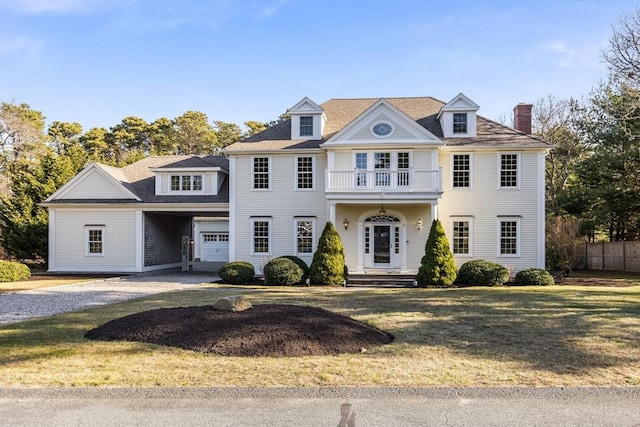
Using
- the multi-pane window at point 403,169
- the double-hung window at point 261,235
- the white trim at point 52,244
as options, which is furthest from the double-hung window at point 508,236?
the white trim at point 52,244

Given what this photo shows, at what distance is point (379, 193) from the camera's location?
2053cm

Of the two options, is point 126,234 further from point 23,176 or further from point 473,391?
point 473,391

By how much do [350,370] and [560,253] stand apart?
20789 mm

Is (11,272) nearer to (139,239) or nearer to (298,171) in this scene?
(139,239)

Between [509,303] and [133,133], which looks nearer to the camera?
[509,303]

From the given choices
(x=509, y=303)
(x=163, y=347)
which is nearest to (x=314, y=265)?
(x=509, y=303)

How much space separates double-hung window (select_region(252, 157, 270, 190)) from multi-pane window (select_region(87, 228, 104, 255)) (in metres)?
8.31

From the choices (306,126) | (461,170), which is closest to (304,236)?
(306,126)

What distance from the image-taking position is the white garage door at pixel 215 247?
29109mm

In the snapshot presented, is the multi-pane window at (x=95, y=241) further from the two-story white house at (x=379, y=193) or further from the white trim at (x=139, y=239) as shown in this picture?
the white trim at (x=139, y=239)

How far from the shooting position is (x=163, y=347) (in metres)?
7.73

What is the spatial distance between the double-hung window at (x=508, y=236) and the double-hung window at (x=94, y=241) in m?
19.2

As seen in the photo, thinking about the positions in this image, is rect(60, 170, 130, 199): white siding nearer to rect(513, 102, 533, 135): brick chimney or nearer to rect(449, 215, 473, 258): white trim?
rect(449, 215, 473, 258): white trim

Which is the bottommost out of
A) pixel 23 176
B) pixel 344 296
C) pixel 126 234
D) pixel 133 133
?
pixel 344 296
